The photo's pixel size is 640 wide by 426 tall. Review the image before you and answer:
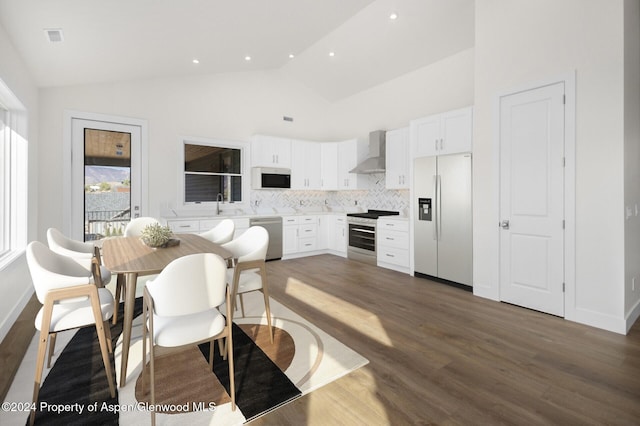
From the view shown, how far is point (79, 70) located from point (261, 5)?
95.7 inches

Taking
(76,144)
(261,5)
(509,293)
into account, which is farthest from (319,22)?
(509,293)

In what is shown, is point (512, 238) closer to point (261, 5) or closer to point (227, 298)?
point (227, 298)

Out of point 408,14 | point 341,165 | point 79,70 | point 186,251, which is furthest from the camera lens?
point 341,165

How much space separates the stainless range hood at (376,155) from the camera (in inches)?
224

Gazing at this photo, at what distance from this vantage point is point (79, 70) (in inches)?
151

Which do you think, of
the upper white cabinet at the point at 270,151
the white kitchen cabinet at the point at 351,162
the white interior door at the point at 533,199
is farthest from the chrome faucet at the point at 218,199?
the white interior door at the point at 533,199

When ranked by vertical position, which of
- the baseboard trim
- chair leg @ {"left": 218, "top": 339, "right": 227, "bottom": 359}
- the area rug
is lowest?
the area rug

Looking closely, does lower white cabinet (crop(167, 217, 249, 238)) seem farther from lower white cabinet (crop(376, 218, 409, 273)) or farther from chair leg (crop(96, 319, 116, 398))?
chair leg (crop(96, 319, 116, 398))

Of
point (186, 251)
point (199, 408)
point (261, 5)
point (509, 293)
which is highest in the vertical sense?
point (261, 5)

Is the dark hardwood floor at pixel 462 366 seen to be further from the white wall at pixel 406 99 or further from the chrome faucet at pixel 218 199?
the white wall at pixel 406 99

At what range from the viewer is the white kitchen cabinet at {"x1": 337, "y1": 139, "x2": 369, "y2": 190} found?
6.28 meters

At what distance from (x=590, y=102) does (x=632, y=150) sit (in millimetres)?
A: 620

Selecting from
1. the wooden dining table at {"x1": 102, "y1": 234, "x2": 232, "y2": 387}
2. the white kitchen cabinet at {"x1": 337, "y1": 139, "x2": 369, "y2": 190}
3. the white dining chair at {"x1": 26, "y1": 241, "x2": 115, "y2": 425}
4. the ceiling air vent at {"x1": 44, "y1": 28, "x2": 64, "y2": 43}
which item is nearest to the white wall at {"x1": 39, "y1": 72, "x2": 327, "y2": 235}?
the white kitchen cabinet at {"x1": 337, "y1": 139, "x2": 369, "y2": 190}

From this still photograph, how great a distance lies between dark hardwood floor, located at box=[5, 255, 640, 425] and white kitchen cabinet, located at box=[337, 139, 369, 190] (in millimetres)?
2981
